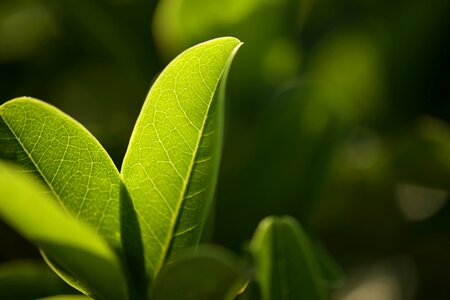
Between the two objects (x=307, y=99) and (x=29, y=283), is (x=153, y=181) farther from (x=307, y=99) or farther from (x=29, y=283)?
(x=307, y=99)

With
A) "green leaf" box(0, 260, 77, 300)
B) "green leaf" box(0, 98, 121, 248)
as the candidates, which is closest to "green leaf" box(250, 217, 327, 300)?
"green leaf" box(0, 98, 121, 248)

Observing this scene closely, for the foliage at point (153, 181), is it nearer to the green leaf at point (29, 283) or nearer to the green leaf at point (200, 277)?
the green leaf at point (200, 277)

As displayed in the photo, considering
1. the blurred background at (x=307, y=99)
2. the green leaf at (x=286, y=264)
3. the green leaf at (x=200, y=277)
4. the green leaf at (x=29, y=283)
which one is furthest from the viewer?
the blurred background at (x=307, y=99)

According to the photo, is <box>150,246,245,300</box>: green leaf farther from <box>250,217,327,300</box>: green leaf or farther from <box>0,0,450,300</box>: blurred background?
<box>0,0,450,300</box>: blurred background

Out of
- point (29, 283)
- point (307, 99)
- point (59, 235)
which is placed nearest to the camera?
point (59, 235)

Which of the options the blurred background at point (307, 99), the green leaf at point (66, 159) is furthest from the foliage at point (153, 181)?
the blurred background at point (307, 99)

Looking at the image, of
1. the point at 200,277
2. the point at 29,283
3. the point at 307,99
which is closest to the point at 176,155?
the point at 200,277
